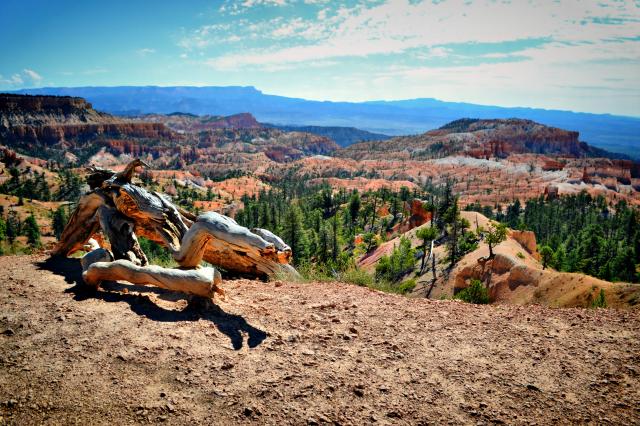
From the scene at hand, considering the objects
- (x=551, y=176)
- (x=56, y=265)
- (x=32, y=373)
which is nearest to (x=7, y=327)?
(x=32, y=373)

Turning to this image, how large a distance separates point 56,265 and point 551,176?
20622 centimetres

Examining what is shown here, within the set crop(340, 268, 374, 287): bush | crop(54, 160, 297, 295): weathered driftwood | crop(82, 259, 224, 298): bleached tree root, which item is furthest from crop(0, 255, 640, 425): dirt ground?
crop(340, 268, 374, 287): bush

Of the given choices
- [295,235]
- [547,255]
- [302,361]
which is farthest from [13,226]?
[547,255]

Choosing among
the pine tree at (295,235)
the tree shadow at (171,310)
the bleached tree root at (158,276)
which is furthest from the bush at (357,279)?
the pine tree at (295,235)

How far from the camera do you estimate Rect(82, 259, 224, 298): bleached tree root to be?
8805mm

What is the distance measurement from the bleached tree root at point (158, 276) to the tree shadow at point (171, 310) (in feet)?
0.85

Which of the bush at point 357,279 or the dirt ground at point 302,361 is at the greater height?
the dirt ground at point 302,361

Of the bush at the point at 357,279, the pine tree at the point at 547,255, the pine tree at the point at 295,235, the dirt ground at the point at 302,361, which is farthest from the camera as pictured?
the pine tree at the point at 295,235

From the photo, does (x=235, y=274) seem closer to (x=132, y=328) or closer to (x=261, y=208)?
(x=132, y=328)

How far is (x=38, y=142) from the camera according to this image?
627 ft

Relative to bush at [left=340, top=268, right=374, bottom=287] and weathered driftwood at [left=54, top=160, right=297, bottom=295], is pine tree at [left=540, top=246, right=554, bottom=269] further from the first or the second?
weathered driftwood at [left=54, top=160, right=297, bottom=295]

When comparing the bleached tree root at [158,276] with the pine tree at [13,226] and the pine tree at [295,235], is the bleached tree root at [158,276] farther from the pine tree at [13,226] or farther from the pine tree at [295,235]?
the pine tree at [13,226]

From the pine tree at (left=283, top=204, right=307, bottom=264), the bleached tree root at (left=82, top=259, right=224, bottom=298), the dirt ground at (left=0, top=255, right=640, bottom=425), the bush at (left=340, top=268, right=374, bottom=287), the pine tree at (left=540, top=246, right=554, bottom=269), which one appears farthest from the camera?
the pine tree at (left=283, top=204, right=307, bottom=264)

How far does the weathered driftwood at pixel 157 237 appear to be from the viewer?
30.4ft
